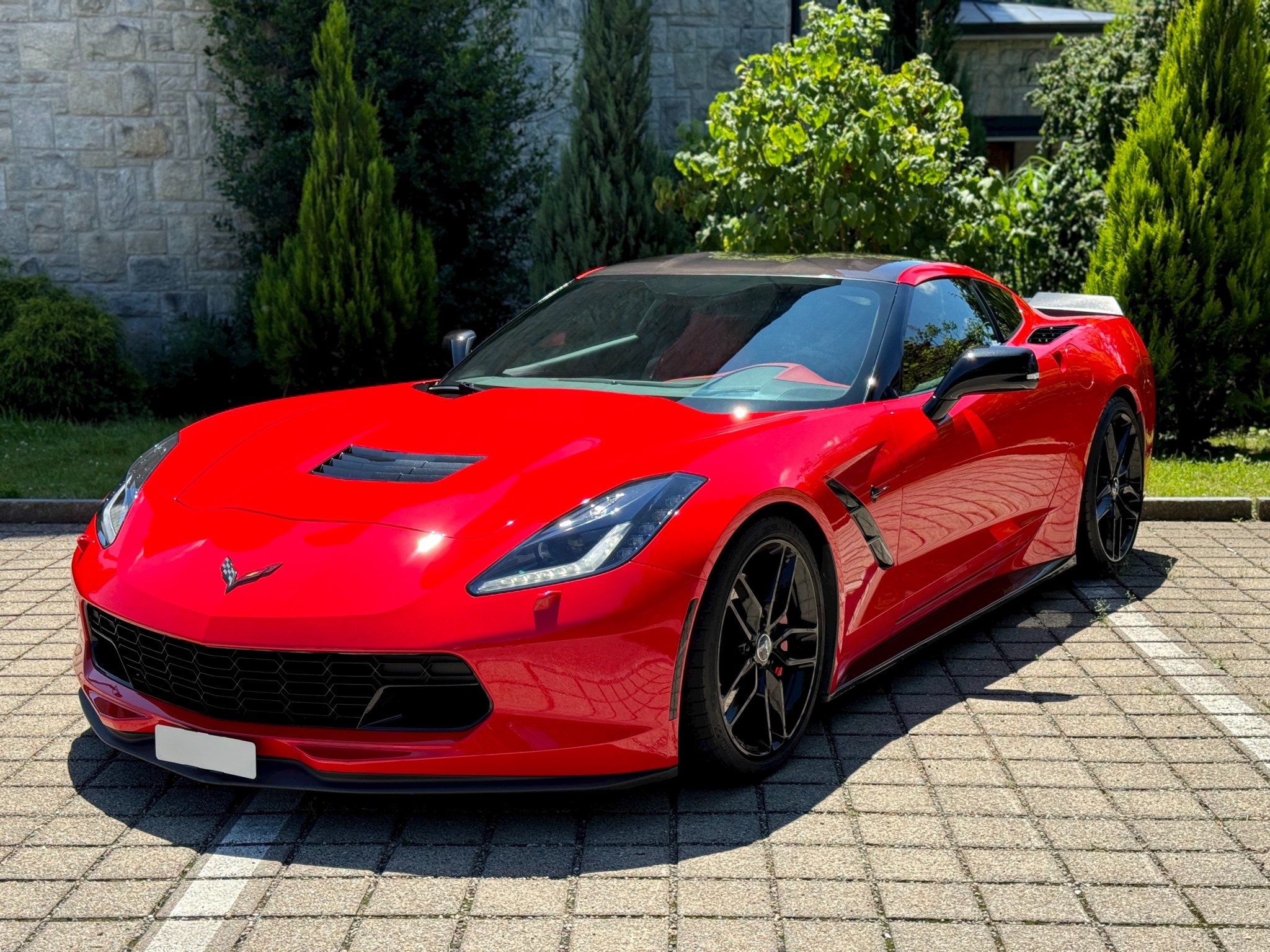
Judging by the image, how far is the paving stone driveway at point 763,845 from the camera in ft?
10.6

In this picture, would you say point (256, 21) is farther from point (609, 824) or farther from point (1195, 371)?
point (609, 824)

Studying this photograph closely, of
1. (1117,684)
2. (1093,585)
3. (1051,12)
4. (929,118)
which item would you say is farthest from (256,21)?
(1051,12)

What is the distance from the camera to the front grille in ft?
11.7

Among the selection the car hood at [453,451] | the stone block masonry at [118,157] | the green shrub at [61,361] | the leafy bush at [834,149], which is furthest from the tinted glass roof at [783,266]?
the stone block masonry at [118,157]

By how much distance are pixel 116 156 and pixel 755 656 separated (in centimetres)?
1027

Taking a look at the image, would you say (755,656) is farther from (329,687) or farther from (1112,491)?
(1112,491)

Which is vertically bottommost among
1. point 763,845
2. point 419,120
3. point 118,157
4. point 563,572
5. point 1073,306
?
point 763,845

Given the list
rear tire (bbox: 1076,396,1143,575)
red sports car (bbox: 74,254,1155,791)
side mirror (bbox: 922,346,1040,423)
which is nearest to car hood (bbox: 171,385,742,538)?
red sports car (bbox: 74,254,1155,791)

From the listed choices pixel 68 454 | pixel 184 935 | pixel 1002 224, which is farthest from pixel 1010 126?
pixel 184 935

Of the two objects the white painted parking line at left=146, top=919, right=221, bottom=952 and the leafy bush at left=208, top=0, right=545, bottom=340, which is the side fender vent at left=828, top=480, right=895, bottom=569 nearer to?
the white painted parking line at left=146, top=919, right=221, bottom=952

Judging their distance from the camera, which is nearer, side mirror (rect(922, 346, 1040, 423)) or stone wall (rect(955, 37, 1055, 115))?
side mirror (rect(922, 346, 1040, 423))

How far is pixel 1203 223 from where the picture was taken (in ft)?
Answer: 31.3

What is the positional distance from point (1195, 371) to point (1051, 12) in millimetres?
11672

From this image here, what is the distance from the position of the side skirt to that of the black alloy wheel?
0.22 m
